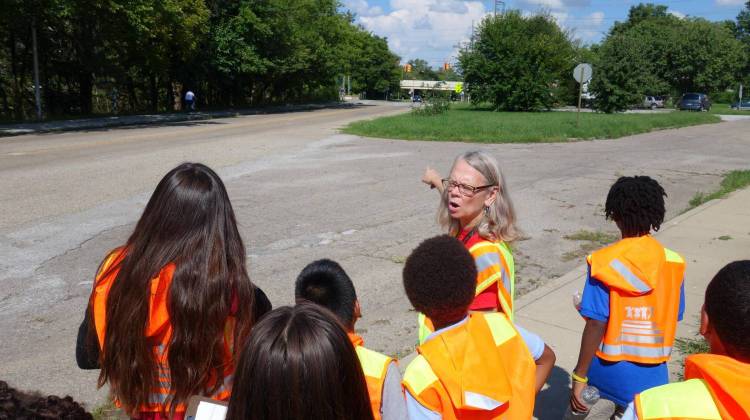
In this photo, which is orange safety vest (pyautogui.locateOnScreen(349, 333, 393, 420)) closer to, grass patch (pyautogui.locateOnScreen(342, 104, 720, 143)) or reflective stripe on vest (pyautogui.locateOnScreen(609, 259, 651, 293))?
reflective stripe on vest (pyautogui.locateOnScreen(609, 259, 651, 293))

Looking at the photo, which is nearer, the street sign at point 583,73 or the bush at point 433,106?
Answer: the street sign at point 583,73

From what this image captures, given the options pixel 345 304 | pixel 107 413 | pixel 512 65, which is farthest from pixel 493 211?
pixel 512 65

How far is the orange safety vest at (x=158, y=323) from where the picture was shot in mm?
2039

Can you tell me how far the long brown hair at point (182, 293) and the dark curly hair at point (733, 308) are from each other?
1566 millimetres

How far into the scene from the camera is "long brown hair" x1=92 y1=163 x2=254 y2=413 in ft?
6.68

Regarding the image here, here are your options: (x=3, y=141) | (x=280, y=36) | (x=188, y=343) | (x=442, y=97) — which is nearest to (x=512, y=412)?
(x=188, y=343)

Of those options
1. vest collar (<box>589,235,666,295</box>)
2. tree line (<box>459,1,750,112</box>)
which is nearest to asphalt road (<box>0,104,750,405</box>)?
vest collar (<box>589,235,666,295</box>)

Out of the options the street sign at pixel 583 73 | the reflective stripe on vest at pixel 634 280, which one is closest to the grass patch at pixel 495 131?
the street sign at pixel 583 73

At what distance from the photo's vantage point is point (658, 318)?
9.20ft

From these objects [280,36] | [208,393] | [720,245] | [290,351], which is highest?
[280,36]

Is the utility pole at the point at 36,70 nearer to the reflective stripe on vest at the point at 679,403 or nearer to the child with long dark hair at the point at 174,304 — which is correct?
the child with long dark hair at the point at 174,304

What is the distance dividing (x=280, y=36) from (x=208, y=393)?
45430 mm

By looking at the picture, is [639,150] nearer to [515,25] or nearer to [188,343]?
[188,343]

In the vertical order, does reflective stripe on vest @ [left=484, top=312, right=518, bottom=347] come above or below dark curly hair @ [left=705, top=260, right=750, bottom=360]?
below
